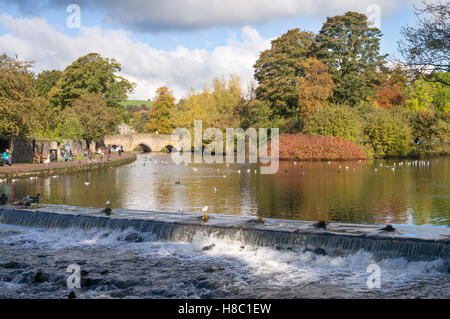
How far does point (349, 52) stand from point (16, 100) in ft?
143

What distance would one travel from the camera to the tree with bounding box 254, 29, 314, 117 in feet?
204

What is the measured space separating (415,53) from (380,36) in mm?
54638

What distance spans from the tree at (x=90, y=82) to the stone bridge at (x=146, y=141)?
18.2 m

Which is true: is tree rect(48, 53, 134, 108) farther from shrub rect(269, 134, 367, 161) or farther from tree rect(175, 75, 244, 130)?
shrub rect(269, 134, 367, 161)

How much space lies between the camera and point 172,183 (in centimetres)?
3031

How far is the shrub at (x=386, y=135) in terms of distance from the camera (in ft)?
190

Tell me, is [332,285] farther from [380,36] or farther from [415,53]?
[380,36]

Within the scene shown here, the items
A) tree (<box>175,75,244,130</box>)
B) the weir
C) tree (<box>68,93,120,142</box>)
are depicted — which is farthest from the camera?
tree (<box>175,75,244,130</box>)

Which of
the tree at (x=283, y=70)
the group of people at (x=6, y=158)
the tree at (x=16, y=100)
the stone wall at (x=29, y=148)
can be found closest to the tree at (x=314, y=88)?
the tree at (x=283, y=70)

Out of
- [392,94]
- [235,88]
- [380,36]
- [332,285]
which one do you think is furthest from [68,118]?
[392,94]

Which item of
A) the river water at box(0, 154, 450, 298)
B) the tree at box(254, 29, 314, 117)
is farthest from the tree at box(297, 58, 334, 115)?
the river water at box(0, 154, 450, 298)

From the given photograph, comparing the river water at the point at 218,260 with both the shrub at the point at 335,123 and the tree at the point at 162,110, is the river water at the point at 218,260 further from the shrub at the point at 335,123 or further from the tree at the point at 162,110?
the tree at the point at 162,110

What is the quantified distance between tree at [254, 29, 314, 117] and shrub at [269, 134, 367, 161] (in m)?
8.10

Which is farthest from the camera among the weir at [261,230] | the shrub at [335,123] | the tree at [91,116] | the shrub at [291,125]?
the shrub at [291,125]
